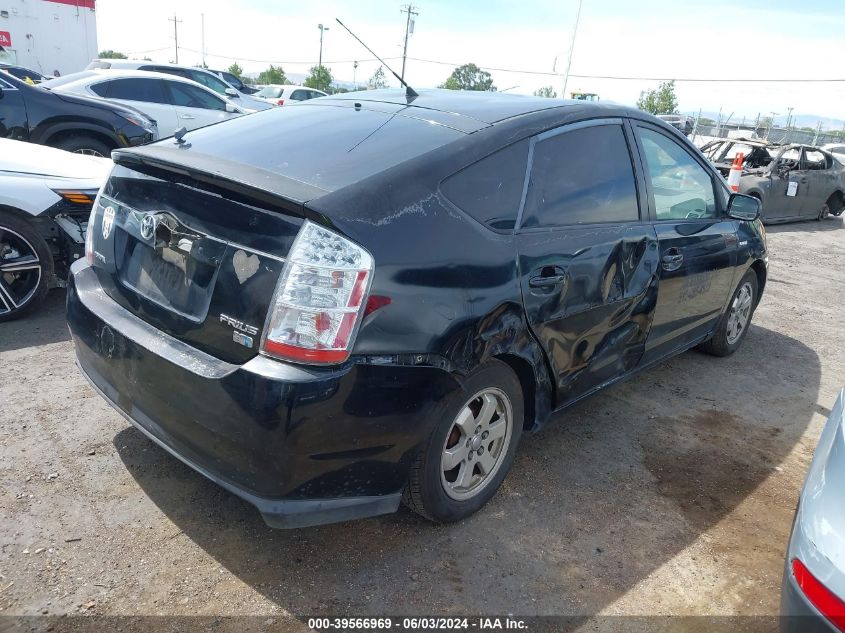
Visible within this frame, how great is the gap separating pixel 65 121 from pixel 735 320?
7.53 metres

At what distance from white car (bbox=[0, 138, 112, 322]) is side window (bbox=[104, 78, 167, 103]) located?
6.43 meters

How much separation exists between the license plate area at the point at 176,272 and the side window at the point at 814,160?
1323 centimetres

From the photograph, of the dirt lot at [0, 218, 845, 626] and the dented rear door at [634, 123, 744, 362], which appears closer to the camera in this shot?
the dirt lot at [0, 218, 845, 626]

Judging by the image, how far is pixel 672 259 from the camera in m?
3.60

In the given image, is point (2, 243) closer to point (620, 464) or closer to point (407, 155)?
point (407, 155)

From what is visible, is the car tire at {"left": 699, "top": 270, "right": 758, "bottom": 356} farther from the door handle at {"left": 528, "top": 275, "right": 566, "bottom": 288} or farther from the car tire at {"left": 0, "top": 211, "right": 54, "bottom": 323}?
the car tire at {"left": 0, "top": 211, "right": 54, "bottom": 323}

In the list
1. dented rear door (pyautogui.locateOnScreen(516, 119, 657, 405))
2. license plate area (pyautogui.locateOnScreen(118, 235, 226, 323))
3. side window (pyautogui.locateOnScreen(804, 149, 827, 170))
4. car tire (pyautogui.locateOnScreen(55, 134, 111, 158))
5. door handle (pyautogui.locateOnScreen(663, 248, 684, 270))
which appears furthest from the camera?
side window (pyautogui.locateOnScreen(804, 149, 827, 170))

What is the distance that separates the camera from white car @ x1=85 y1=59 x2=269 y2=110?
1402 cm

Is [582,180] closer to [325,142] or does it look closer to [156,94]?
[325,142]

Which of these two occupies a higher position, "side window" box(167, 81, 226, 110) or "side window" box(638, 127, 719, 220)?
"side window" box(638, 127, 719, 220)

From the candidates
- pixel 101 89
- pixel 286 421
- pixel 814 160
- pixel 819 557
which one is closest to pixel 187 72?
pixel 101 89

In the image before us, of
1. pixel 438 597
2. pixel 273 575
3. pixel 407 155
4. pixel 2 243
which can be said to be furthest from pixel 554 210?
pixel 2 243

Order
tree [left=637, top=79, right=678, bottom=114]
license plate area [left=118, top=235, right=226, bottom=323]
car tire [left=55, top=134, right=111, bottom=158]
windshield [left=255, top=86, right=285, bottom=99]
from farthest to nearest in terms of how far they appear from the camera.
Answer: tree [left=637, top=79, right=678, bottom=114]
windshield [left=255, top=86, right=285, bottom=99]
car tire [left=55, top=134, right=111, bottom=158]
license plate area [left=118, top=235, right=226, bottom=323]

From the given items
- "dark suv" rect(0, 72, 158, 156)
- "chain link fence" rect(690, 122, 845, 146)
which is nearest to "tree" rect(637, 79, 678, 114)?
"chain link fence" rect(690, 122, 845, 146)
